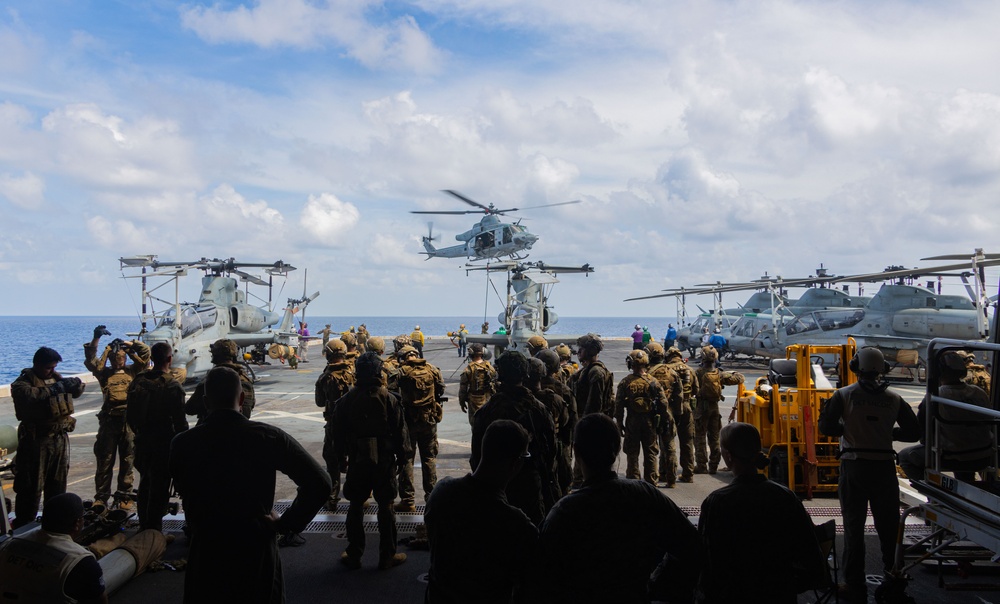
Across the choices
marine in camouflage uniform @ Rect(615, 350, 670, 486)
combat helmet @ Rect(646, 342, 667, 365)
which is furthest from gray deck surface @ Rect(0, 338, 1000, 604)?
combat helmet @ Rect(646, 342, 667, 365)

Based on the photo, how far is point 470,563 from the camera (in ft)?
8.70

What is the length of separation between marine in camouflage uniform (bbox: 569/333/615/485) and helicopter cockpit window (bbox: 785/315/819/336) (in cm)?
1777

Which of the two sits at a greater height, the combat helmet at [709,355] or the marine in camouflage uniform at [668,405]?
the combat helmet at [709,355]

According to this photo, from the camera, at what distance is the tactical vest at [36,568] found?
2.98 meters

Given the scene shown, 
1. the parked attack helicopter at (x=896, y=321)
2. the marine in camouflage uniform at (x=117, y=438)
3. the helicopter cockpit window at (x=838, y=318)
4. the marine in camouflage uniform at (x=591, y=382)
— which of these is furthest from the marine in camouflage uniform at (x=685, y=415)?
the helicopter cockpit window at (x=838, y=318)

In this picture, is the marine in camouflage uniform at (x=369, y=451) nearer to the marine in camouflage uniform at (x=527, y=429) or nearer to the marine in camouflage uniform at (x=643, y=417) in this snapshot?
the marine in camouflage uniform at (x=527, y=429)

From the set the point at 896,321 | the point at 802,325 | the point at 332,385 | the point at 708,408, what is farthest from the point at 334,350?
the point at 802,325

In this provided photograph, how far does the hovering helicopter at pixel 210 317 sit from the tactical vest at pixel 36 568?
13061 millimetres

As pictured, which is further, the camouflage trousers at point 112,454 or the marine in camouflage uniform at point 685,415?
the marine in camouflage uniform at point 685,415

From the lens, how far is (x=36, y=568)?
299cm

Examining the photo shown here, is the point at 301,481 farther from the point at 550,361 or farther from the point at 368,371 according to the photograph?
the point at 550,361

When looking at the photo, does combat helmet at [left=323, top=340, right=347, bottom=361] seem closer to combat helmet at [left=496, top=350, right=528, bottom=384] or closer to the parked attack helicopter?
combat helmet at [left=496, top=350, right=528, bottom=384]

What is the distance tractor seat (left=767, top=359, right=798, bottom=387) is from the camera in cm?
775

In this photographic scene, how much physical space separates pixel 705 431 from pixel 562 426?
3.96m
